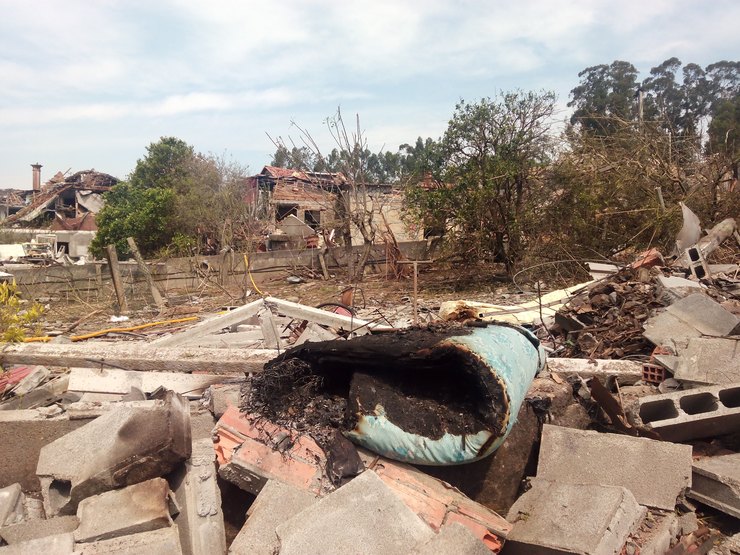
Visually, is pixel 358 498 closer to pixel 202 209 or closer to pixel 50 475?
pixel 50 475

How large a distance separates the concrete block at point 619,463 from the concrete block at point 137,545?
1.84m

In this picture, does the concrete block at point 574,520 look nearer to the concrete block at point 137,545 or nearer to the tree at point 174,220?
the concrete block at point 137,545

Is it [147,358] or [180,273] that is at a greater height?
[147,358]

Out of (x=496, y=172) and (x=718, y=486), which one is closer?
(x=718, y=486)

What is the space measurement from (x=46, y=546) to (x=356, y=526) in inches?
50.2

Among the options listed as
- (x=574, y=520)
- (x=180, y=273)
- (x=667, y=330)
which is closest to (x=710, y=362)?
(x=667, y=330)

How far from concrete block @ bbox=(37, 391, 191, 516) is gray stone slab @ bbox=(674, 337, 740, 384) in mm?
3249

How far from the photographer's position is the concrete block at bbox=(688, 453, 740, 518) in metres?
2.71

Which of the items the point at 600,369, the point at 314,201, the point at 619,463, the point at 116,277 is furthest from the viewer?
the point at 314,201

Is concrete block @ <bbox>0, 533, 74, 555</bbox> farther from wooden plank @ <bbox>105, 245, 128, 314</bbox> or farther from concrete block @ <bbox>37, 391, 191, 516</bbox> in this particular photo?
wooden plank @ <bbox>105, 245, 128, 314</bbox>

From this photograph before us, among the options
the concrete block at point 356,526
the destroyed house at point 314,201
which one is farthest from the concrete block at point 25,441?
the destroyed house at point 314,201

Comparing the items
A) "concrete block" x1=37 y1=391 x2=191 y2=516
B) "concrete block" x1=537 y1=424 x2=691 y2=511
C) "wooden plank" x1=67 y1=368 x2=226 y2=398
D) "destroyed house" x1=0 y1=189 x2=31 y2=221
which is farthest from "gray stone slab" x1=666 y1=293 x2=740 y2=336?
"destroyed house" x1=0 y1=189 x2=31 y2=221

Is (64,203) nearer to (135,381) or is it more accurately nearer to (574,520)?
(135,381)

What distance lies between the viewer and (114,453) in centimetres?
271
